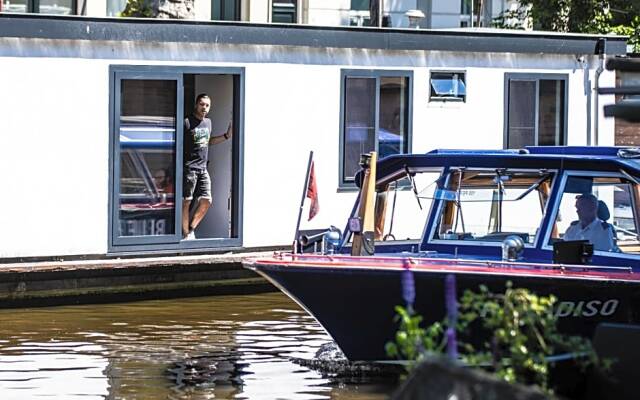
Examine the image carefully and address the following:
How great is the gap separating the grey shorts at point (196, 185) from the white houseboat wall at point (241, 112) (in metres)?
0.27

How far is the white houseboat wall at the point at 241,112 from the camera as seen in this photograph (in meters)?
15.0

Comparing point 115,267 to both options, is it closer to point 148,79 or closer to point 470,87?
point 148,79

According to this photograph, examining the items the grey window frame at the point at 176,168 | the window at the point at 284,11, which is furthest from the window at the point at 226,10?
the grey window frame at the point at 176,168

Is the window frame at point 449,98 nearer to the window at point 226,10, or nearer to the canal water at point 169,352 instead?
the canal water at point 169,352

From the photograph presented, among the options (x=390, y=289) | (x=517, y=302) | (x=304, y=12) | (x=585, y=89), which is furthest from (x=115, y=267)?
(x=304, y=12)

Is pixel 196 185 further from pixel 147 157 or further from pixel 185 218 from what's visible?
pixel 147 157

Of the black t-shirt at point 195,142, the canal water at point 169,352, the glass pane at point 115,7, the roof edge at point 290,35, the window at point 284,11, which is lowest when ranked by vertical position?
the canal water at point 169,352

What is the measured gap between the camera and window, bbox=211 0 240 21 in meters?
28.8

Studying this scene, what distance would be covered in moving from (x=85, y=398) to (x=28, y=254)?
4.14 metres

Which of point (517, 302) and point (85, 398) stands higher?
point (517, 302)

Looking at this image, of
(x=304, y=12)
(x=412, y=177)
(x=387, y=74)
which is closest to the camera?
(x=412, y=177)

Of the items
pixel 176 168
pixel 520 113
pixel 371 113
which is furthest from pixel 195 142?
pixel 520 113

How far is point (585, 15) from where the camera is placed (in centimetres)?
2423

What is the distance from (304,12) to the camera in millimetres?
30609
